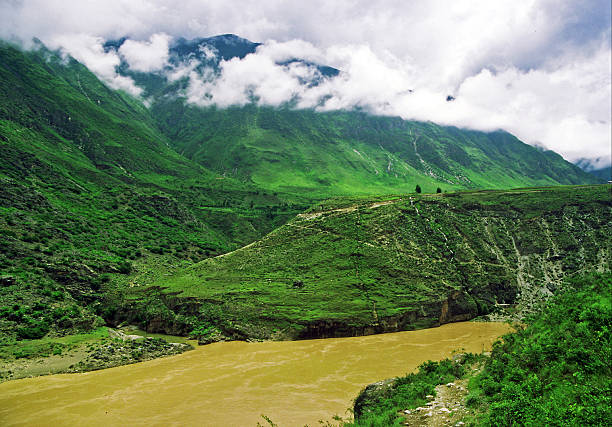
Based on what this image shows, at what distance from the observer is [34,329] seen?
53250mm

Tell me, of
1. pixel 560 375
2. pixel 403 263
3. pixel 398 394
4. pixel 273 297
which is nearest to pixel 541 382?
pixel 560 375

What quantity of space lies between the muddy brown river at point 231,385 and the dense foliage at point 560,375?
1451cm

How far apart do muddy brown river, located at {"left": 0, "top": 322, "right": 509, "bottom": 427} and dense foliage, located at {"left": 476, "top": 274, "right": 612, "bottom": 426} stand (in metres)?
14.5

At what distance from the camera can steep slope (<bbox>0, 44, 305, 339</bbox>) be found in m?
64.9

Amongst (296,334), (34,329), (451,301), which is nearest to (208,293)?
(296,334)

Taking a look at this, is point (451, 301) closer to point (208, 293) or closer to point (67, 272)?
point (208, 293)

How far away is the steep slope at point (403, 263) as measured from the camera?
6188 cm

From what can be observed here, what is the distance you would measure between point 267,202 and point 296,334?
11111 cm

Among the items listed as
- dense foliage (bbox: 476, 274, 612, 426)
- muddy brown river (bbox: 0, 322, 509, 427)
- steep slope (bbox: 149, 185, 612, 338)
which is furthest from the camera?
steep slope (bbox: 149, 185, 612, 338)

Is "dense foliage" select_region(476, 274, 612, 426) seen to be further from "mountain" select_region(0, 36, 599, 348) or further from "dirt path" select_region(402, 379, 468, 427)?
"mountain" select_region(0, 36, 599, 348)

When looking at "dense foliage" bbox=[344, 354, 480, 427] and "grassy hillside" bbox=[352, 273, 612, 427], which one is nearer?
"grassy hillside" bbox=[352, 273, 612, 427]

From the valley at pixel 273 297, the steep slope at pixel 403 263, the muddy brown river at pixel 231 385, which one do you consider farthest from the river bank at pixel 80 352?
the steep slope at pixel 403 263

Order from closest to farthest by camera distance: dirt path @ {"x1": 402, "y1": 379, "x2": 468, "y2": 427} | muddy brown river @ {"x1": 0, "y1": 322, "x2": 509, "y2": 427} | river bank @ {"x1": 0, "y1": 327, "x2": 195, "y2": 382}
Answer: dirt path @ {"x1": 402, "y1": 379, "x2": 468, "y2": 427} → muddy brown river @ {"x1": 0, "y1": 322, "x2": 509, "y2": 427} → river bank @ {"x1": 0, "y1": 327, "x2": 195, "y2": 382}

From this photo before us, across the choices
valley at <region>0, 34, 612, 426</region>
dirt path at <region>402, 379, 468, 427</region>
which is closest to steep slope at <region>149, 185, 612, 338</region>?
valley at <region>0, 34, 612, 426</region>
